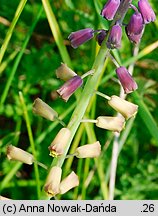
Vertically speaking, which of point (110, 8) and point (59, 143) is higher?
point (110, 8)

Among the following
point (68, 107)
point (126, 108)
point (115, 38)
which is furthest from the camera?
point (68, 107)

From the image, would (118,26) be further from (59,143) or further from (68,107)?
(68,107)

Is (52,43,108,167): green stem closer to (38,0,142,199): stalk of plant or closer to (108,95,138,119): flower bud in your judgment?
(38,0,142,199): stalk of plant

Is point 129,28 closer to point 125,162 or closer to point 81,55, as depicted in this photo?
point 125,162

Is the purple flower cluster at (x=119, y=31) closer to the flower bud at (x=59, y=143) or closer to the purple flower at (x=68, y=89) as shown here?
the purple flower at (x=68, y=89)

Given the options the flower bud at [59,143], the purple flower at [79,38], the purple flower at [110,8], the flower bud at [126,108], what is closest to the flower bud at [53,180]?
the flower bud at [59,143]

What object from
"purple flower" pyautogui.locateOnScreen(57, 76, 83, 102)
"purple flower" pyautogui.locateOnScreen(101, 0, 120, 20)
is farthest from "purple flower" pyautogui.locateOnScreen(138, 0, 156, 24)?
"purple flower" pyautogui.locateOnScreen(57, 76, 83, 102)

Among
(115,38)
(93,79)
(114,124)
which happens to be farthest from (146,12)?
(114,124)
